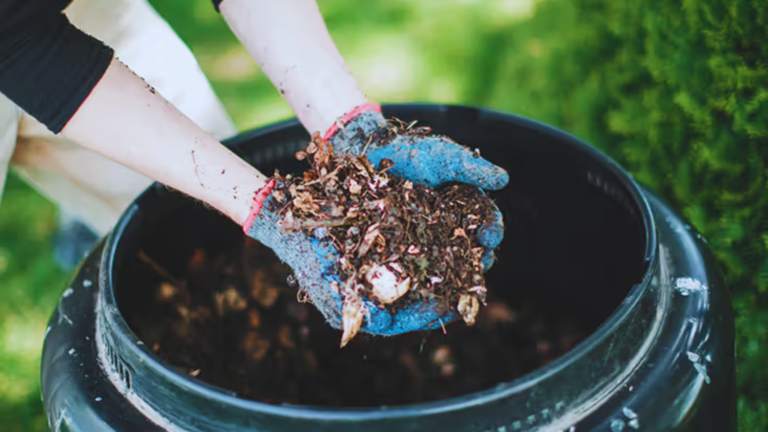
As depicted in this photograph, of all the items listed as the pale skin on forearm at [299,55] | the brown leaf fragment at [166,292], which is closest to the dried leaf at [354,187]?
the pale skin on forearm at [299,55]

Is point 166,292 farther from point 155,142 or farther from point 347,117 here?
point 347,117

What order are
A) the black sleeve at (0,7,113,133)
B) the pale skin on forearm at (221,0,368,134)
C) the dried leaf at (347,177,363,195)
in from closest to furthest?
the black sleeve at (0,7,113,133) < the dried leaf at (347,177,363,195) < the pale skin on forearm at (221,0,368,134)

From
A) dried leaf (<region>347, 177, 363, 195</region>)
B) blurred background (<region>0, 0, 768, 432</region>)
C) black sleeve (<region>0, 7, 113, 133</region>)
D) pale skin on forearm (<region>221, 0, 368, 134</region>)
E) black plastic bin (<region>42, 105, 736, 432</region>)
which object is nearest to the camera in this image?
black plastic bin (<region>42, 105, 736, 432</region>)

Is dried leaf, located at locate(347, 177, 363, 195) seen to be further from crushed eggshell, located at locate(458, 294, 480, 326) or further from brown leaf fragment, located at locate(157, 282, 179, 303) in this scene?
brown leaf fragment, located at locate(157, 282, 179, 303)

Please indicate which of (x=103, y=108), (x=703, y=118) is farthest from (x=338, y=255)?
(x=703, y=118)

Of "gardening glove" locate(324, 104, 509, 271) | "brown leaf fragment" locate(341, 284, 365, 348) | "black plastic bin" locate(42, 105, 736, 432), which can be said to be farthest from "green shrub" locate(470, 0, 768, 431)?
"brown leaf fragment" locate(341, 284, 365, 348)

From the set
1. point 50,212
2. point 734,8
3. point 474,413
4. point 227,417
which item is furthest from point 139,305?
point 50,212
